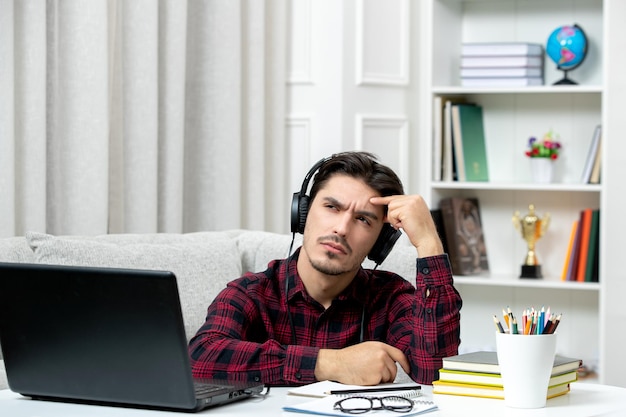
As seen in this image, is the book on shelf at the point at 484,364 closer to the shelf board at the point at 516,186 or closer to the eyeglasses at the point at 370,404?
the eyeglasses at the point at 370,404

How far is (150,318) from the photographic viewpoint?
131cm

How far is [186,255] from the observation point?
2.35 metres

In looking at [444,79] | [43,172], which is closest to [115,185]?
[43,172]

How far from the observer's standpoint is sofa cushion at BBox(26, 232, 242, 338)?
2.18m

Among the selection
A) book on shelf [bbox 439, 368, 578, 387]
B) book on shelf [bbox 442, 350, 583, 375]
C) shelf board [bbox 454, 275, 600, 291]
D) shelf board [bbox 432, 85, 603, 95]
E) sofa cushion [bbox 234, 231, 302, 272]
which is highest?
shelf board [bbox 432, 85, 603, 95]

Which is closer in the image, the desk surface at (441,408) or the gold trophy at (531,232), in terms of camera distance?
the desk surface at (441,408)

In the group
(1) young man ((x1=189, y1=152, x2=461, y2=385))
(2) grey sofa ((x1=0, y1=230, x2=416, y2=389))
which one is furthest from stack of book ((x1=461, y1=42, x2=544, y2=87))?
(1) young man ((x1=189, y1=152, x2=461, y2=385))

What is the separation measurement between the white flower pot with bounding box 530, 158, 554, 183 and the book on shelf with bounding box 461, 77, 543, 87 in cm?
29

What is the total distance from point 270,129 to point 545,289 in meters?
1.27

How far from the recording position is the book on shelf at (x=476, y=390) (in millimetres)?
1429

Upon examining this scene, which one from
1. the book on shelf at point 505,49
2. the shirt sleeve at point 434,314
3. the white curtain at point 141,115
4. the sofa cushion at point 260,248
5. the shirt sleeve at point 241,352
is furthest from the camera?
the book on shelf at point 505,49

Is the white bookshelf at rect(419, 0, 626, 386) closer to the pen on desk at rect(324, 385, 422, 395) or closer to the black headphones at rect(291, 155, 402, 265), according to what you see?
the black headphones at rect(291, 155, 402, 265)

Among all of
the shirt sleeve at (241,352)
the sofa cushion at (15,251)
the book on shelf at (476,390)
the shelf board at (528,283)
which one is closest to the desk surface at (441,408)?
the book on shelf at (476,390)

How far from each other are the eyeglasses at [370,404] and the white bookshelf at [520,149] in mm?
2366
